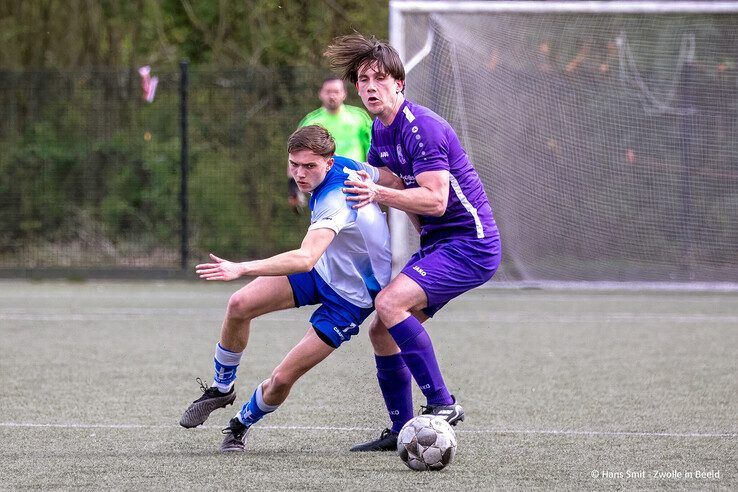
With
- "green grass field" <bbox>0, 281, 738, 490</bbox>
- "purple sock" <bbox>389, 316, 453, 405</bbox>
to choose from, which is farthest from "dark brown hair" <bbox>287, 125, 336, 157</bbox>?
"green grass field" <bbox>0, 281, 738, 490</bbox>

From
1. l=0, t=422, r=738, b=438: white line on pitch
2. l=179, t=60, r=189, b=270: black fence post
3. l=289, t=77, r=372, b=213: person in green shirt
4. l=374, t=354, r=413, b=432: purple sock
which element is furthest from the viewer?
l=179, t=60, r=189, b=270: black fence post

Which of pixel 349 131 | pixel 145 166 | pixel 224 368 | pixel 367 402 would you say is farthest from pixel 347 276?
pixel 145 166

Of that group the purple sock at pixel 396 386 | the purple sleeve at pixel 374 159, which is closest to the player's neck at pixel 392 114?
the purple sleeve at pixel 374 159

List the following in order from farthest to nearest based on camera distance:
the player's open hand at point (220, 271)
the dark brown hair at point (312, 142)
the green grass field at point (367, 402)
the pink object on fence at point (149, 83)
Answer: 1. the pink object on fence at point (149, 83)
2. the dark brown hair at point (312, 142)
3. the green grass field at point (367, 402)
4. the player's open hand at point (220, 271)

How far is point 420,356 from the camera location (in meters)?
4.62

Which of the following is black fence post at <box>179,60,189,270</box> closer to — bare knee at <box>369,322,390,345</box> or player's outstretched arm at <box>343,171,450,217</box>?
→ bare knee at <box>369,322,390,345</box>

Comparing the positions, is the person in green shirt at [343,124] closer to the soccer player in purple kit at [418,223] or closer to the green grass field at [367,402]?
the green grass field at [367,402]

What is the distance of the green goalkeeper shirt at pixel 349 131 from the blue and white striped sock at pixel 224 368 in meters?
4.56

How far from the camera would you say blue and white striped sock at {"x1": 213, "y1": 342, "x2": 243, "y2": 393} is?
486 cm

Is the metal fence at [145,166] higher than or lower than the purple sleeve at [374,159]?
lower

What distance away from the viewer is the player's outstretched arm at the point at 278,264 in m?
4.02

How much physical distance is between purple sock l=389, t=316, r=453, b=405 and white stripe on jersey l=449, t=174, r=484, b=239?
0.46m

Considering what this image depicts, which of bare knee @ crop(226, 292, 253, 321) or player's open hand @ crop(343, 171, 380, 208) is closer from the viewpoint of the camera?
player's open hand @ crop(343, 171, 380, 208)

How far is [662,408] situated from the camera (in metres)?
5.84
